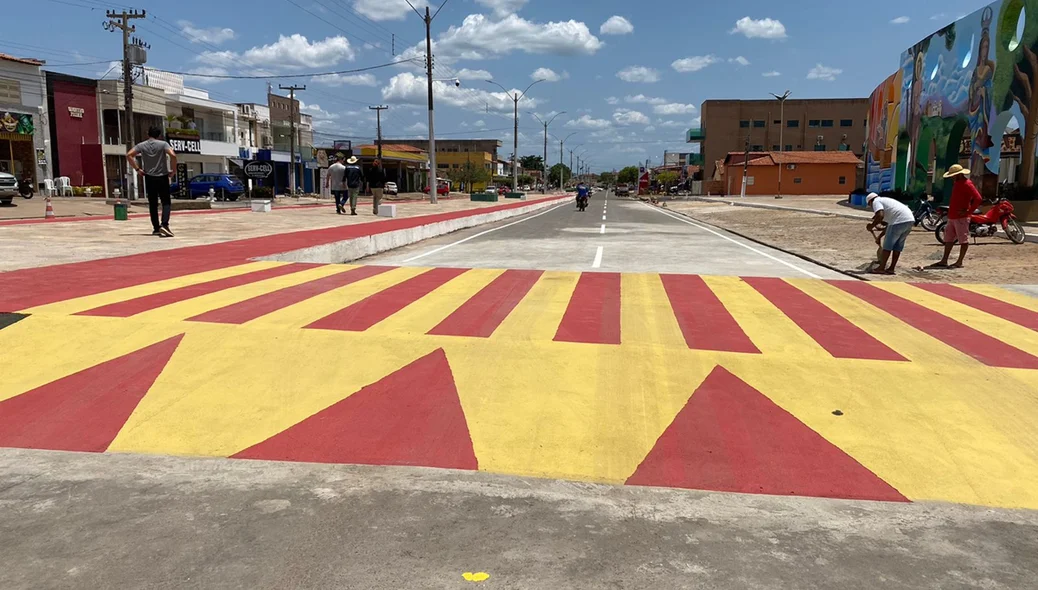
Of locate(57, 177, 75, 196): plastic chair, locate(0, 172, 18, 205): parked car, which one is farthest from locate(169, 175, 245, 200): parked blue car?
locate(0, 172, 18, 205): parked car

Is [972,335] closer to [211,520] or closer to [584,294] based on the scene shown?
[584,294]

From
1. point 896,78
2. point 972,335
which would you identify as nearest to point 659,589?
point 972,335

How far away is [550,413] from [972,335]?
4.39 m

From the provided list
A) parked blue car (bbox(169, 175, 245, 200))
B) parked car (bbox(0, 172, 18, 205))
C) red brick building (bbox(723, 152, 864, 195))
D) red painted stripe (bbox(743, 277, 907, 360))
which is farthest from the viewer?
red brick building (bbox(723, 152, 864, 195))

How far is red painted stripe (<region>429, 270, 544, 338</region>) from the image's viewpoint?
6.28 m

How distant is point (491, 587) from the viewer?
269 centimetres

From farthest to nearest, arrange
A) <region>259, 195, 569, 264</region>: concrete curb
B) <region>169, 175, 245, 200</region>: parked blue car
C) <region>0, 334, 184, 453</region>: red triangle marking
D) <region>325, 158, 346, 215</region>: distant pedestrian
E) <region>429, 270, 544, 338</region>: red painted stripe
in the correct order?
<region>169, 175, 245, 200</region>: parked blue car
<region>325, 158, 346, 215</region>: distant pedestrian
<region>259, 195, 569, 264</region>: concrete curb
<region>429, 270, 544, 338</region>: red painted stripe
<region>0, 334, 184, 453</region>: red triangle marking

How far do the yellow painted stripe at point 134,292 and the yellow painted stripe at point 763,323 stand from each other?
20.4 ft

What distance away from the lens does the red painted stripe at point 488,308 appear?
6281 mm

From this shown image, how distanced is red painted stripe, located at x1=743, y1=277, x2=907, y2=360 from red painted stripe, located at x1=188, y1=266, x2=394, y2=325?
206 inches

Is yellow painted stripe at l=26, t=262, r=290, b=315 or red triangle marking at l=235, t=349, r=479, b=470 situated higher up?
yellow painted stripe at l=26, t=262, r=290, b=315

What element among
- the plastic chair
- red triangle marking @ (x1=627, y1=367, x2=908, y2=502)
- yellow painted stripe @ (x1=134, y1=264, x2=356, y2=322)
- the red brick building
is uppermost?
the red brick building

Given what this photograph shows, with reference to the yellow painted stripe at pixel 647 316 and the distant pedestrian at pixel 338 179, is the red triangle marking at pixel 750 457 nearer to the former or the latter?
the yellow painted stripe at pixel 647 316

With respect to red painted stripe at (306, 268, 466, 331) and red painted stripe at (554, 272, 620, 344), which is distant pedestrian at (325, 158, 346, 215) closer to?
red painted stripe at (306, 268, 466, 331)
